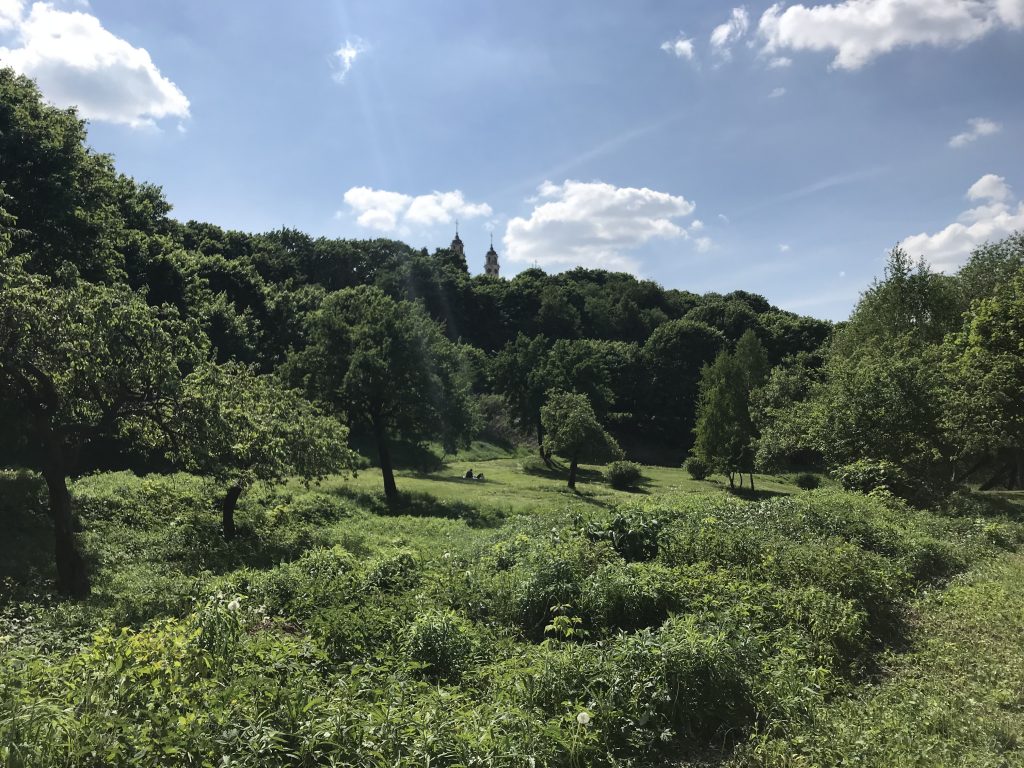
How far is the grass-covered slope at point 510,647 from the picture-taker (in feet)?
14.7

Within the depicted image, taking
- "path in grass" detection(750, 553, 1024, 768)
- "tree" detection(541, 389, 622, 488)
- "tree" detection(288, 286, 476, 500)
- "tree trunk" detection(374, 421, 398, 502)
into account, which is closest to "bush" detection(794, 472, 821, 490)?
"tree" detection(541, 389, 622, 488)

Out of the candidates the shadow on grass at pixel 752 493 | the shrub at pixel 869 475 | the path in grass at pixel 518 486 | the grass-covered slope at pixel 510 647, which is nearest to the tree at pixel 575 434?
the path in grass at pixel 518 486

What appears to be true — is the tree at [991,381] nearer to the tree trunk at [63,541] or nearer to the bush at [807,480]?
the bush at [807,480]

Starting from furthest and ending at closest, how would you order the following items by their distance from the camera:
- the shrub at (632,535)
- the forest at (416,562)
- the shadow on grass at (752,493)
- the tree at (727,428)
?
the tree at (727,428) → the shadow on grass at (752,493) → the shrub at (632,535) → the forest at (416,562)

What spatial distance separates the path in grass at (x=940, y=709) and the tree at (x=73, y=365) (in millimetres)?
11982

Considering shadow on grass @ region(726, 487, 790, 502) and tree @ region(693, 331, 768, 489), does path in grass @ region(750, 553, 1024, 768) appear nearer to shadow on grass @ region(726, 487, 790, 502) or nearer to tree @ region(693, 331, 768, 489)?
shadow on grass @ region(726, 487, 790, 502)

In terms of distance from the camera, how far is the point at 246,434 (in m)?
14.0

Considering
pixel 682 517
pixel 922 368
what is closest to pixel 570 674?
pixel 682 517

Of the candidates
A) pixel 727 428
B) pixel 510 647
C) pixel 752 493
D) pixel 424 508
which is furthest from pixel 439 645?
pixel 727 428

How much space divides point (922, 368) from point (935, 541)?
35.1 feet

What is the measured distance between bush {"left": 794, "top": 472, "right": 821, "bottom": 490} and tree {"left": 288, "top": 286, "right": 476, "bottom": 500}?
26.2m

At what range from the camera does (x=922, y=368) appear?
2075 cm

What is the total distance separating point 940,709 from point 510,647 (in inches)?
178

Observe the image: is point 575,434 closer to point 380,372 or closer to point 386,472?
point 386,472
